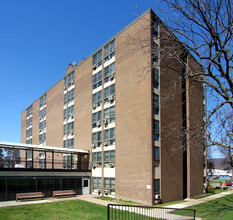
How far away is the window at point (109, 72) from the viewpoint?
26.1 m

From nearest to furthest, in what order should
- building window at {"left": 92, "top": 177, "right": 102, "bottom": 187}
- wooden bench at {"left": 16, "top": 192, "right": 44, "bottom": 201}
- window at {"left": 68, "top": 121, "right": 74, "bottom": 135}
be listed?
wooden bench at {"left": 16, "top": 192, "right": 44, "bottom": 201} < building window at {"left": 92, "top": 177, "right": 102, "bottom": 187} < window at {"left": 68, "top": 121, "right": 74, "bottom": 135}

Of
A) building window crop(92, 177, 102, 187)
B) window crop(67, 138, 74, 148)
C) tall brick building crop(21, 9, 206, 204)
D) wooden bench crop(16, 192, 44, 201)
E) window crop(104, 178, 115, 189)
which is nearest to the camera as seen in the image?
tall brick building crop(21, 9, 206, 204)

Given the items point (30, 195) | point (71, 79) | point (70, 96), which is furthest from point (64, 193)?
point (71, 79)

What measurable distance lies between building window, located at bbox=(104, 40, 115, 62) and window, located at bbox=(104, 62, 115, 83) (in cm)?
109

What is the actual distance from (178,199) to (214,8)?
784 inches

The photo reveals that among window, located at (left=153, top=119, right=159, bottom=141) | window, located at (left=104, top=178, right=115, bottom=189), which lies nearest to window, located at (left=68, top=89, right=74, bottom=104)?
window, located at (left=104, top=178, right=115, bottom=189)

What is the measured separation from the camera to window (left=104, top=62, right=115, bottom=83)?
2612cm

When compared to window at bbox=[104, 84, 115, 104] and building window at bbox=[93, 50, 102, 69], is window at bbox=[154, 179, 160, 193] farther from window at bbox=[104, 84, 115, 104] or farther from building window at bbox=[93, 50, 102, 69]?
building window at bbox=[93, 50, 102, 69]

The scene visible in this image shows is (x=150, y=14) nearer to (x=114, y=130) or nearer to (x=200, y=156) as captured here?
(x=114, y=130)

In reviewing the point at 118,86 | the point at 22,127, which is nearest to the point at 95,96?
the point at 118,86

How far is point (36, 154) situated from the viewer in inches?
1766

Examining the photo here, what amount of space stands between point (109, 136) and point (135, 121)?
449 centimetres

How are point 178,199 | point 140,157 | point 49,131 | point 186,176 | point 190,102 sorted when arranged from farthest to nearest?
point 49,131 < point 190,102 < point 186,176 < point 178,199 < point 140,157

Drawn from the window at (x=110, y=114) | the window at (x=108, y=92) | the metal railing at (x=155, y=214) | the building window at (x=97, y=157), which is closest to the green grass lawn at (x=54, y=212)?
the metal railing at (x=155, y=214)
